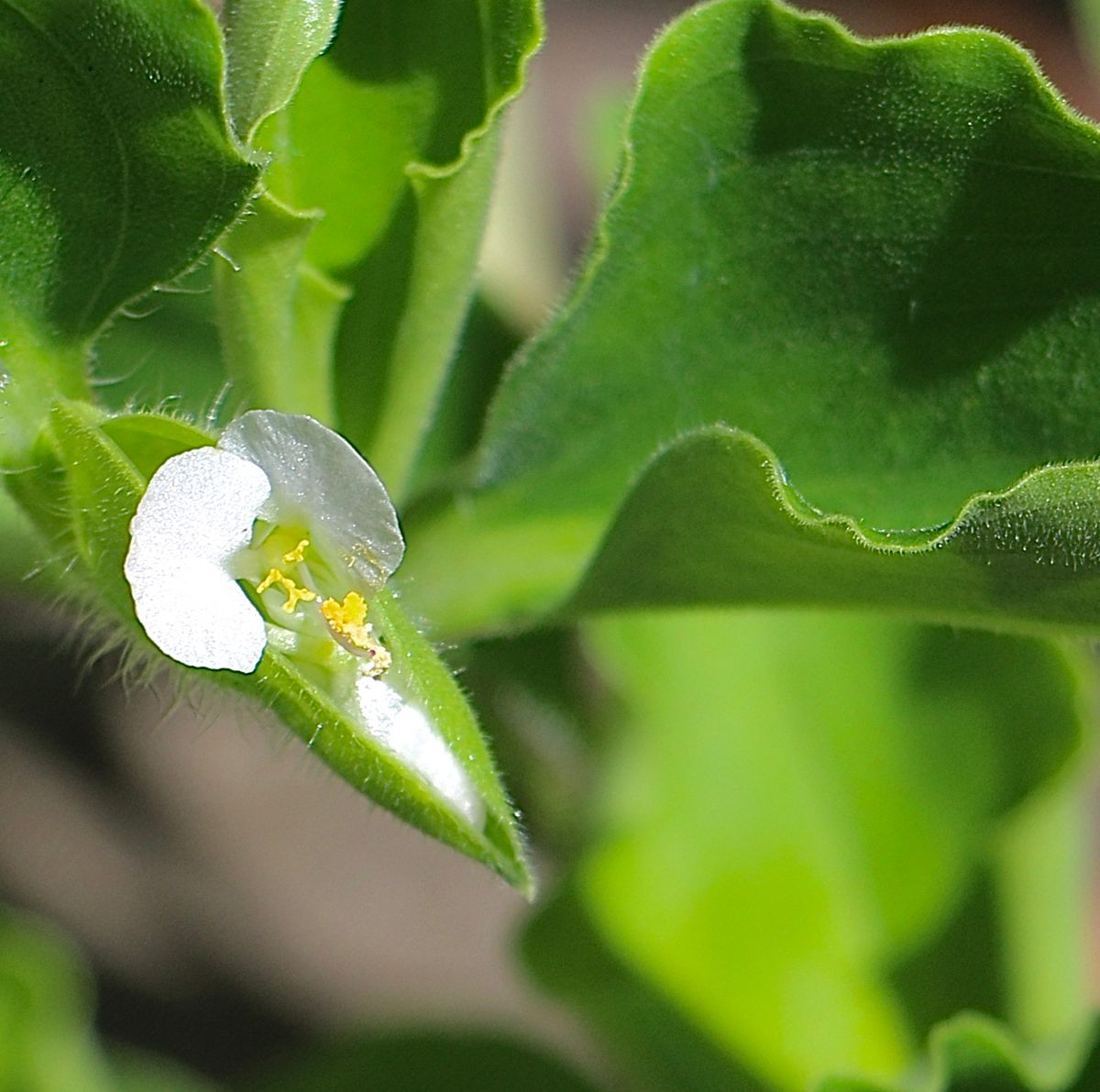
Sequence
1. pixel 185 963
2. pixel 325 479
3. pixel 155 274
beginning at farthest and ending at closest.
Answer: pixel 185 963 → pixel 155 274 → pixel 325 479

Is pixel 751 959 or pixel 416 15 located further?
pixel 751 959

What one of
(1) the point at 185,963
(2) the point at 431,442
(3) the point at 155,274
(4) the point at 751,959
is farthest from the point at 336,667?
(1) the point at 185,963

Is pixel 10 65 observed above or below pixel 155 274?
above

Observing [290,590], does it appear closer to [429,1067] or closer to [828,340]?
[828,340]

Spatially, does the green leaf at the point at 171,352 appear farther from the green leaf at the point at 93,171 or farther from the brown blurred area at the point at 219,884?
the brown blurred area at the point at 219,884

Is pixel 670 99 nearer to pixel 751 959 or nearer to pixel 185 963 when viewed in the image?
pixel 751 959

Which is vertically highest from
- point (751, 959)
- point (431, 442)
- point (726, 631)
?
point (431, 442)

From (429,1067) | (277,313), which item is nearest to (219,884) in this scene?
(429,1067)
